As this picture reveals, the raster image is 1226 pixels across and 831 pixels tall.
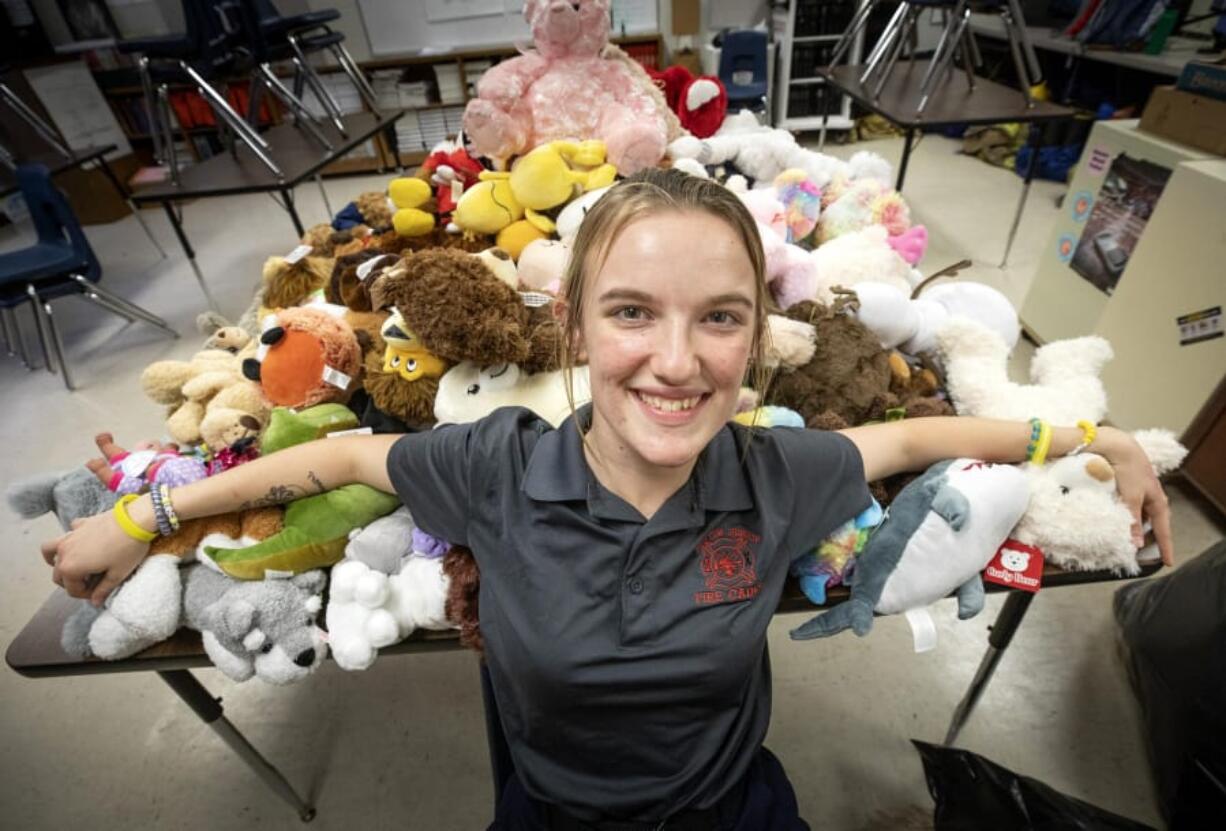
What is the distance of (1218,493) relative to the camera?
1.57 meters

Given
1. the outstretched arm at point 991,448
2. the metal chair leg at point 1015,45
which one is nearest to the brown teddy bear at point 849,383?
the outstretched arm at point 991,448

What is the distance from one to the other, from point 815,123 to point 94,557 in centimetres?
500

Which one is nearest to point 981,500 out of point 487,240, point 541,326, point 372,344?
point 541,326

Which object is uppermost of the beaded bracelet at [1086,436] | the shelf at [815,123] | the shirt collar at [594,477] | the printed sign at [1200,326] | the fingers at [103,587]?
the shirt collar at [594,477]

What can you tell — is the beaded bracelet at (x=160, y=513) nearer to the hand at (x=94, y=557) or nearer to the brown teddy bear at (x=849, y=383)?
the hand at (x=94, y=557)

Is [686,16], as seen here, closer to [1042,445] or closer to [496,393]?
[496,393]

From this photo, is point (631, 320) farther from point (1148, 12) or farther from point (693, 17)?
point (693, 17)

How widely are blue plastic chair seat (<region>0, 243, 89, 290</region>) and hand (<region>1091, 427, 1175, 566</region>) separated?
3.42 m

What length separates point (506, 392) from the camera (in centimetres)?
103

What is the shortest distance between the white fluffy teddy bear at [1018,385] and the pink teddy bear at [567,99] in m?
0.99

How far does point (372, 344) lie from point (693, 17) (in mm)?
4207

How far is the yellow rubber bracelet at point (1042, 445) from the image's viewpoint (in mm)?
851

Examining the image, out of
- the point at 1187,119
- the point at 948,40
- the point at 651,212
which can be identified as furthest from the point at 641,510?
the point at 948,40

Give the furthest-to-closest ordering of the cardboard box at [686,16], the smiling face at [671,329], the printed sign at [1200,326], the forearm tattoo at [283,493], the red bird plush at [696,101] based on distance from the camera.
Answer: the cardboard box at [686,16], the red bird plush at [696,101], the printed sign at [1200,326], the forearm tattoo at [283,493], the smiling face at [671,329]
